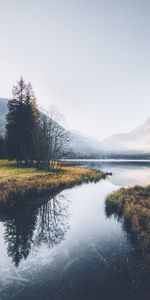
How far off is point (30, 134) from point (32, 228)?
36546mm

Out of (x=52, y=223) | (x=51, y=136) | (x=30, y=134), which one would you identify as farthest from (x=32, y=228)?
(x=30, y=134)

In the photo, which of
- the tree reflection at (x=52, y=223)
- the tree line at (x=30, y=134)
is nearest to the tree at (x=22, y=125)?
the tree line at (x=30, y=134)

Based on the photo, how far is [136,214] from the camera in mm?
15250

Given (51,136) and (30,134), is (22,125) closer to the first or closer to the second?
(30,134)

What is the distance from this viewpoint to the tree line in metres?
45.4

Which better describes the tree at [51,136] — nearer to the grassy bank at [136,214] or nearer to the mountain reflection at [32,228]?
the grassy bank at [136,214]

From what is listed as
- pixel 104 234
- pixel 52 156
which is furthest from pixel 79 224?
pixel 52 156

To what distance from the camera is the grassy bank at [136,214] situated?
11.4 m

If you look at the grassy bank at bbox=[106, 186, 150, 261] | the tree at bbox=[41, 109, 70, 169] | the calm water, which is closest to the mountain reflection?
the calm water

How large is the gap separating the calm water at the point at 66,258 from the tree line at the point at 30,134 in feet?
93.1

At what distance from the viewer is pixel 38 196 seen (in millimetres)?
23641

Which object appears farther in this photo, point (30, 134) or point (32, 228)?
point (30, 134)

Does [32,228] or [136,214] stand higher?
[136,214]

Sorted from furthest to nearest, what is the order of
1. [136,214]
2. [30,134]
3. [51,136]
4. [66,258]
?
[30,134], [51,136], [136,214], [66,258]
